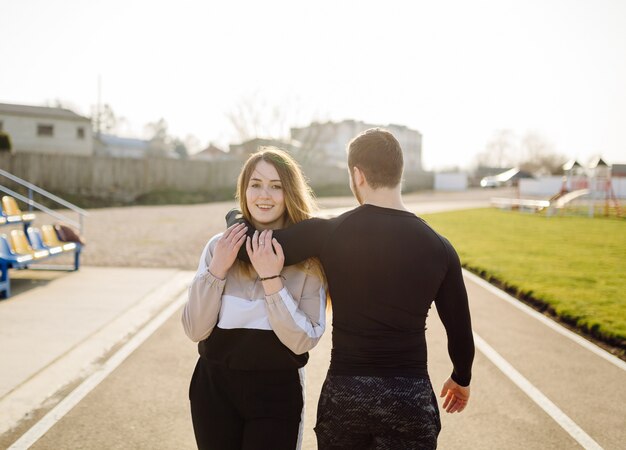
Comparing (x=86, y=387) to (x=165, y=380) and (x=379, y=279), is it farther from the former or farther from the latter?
(x=379, y=279)

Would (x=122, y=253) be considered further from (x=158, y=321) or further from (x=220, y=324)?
(x=220, y=324)

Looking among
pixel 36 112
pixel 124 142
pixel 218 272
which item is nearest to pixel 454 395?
pixel 218 272

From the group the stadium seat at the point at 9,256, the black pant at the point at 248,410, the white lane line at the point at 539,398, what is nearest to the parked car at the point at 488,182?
the stadium seat at the point at 9,256

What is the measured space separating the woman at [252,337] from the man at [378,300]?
0.45 ft

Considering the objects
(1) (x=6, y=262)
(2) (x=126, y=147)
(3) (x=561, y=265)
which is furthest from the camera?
(2) (x=126, y=147)

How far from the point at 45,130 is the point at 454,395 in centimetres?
5347

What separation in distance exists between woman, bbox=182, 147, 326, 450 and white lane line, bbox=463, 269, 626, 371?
4.88 m

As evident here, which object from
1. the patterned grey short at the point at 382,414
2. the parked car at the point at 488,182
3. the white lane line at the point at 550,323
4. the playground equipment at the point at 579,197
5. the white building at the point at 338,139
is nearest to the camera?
the patterned grey short at the point at 382,414

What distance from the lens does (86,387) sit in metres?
5.27

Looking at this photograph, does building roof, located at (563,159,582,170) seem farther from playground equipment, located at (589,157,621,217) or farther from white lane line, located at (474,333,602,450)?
white lane line, located at (474,333,602,450)

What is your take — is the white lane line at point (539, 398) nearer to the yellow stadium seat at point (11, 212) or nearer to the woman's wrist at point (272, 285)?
the woman's wrist at point (272, 285)

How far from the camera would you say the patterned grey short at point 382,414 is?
7.50 ft

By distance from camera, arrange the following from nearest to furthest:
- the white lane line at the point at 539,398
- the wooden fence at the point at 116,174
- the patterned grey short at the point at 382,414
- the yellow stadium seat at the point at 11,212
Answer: the patterned grey short at the point at 382,414 → the white lane line at the point at 539,398 → the yellow stadium seat at the point at 11,212 → the wooden fence at the point at 116,174

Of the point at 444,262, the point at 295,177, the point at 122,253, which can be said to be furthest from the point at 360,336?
the point at 122,253
